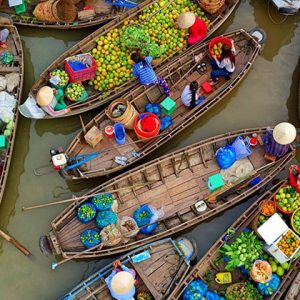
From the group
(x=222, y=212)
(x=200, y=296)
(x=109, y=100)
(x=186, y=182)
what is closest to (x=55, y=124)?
(x=109, y=100)

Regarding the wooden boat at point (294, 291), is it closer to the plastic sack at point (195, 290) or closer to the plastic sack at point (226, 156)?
the plastic sack at point (195, 290)

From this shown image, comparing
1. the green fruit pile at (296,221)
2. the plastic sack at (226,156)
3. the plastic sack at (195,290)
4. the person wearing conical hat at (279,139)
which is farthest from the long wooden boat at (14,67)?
the green fruit pile at (296,221)

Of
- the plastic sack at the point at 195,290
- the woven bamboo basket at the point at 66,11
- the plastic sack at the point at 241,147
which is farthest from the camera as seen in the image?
the woven bamboo basket at the point at 66,11

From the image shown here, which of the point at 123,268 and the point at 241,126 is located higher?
the point at 241,126

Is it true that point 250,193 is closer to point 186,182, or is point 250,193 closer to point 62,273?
point 186,182

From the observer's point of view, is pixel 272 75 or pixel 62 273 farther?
pixel 272 75

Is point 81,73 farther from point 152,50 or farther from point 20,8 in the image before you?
point 20,8

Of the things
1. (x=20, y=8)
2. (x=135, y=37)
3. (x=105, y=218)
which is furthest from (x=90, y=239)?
(x=20, y=8)
